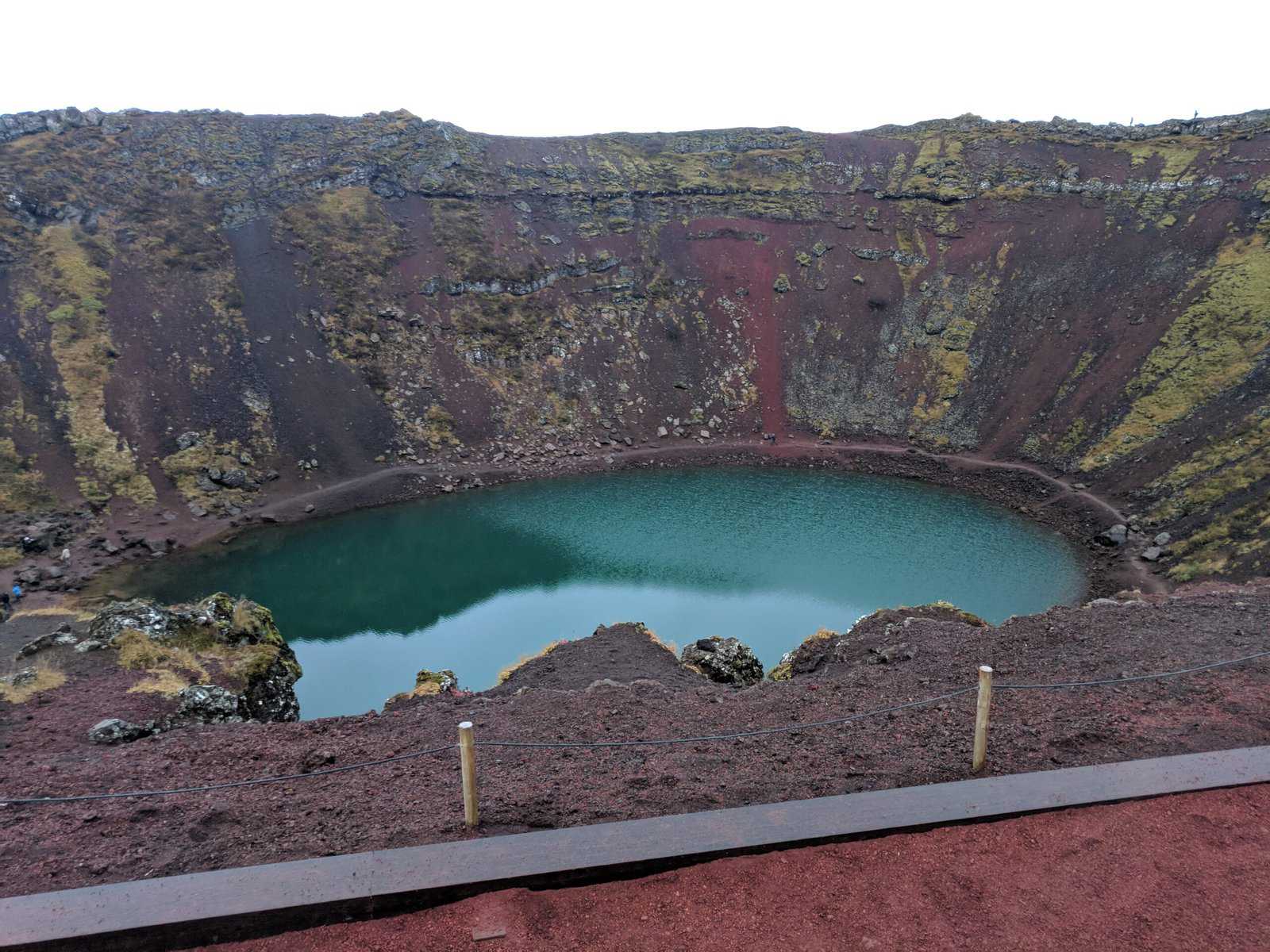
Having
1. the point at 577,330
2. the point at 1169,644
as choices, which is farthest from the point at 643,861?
the point at 577,330

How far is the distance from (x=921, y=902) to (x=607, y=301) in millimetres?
49062

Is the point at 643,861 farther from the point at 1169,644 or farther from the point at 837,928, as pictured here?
the point at 1169,644

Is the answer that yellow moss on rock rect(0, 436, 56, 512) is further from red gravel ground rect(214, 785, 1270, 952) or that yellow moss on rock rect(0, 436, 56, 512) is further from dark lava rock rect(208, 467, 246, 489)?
red gravel ground rect(214, 785, 1270, 952)

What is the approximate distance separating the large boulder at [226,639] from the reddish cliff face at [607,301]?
19.5 metres

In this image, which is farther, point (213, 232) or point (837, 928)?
point (213, 232)

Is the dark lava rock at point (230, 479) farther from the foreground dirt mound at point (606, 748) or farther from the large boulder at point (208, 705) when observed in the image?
the large boulder at point (208, 705)

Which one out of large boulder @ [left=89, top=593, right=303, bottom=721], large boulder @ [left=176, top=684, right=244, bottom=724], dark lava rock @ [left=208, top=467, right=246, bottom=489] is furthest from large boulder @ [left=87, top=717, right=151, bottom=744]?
dark lava rock @ [left=208, top=467, right=246, bottom=489]

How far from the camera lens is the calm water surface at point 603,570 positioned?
2464cm

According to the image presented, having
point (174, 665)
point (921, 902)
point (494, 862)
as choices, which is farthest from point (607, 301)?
point (921, 902)

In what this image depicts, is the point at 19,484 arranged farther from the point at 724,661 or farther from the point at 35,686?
the point at 724,661

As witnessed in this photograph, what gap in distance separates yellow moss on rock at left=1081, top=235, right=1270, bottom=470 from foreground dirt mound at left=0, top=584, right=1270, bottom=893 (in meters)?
24.4

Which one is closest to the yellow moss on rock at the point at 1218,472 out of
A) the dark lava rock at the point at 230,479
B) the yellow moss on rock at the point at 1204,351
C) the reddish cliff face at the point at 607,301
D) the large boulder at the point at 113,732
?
the reddish cliff face at the point at 607,301

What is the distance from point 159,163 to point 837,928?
59.6 meters

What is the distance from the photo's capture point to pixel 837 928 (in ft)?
17.1
